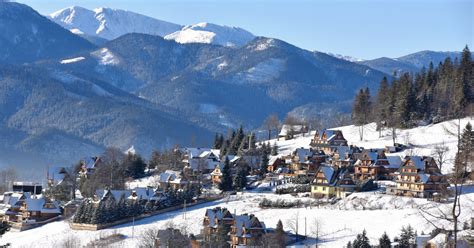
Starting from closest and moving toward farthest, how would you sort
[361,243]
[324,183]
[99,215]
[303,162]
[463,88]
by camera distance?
[361,243], [99,215], [324,183], [303,162], [463,88]

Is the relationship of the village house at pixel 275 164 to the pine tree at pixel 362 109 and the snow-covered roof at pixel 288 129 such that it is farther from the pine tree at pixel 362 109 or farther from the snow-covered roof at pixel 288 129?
the snow-covered roof at pixel 288 129

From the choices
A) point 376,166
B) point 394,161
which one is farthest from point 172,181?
point 394,161

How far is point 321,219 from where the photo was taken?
72125 millimetres

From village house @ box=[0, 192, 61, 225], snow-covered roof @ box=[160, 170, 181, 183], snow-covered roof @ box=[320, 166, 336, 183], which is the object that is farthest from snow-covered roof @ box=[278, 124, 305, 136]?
village house @ box=[0, 192, 61, 225]

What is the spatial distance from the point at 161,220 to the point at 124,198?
7.91 metres

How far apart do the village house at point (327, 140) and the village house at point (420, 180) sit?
26422 mm

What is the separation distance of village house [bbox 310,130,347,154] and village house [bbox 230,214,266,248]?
133 feet

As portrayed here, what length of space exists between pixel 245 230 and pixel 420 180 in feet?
66.5

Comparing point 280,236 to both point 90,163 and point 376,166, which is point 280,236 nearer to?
point 376,166

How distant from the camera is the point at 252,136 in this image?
392 ft

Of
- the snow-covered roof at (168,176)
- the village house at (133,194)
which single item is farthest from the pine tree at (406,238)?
the snow-covered roof at (168,176)

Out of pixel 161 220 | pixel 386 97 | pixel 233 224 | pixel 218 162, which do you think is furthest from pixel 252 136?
pixel 233 224

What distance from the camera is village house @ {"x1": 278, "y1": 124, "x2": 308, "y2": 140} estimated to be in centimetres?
12950

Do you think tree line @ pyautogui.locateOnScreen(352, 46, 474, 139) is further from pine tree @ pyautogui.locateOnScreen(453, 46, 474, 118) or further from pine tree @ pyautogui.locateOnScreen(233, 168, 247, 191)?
pine tree @ pyautogui.locateOnScreen(233, 168, 247, 191)
